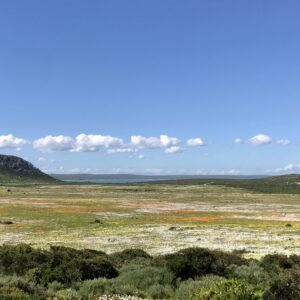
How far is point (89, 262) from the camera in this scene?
19656 mm

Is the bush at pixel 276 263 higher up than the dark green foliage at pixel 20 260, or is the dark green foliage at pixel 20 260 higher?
the dark green foliage at pixel 20 260

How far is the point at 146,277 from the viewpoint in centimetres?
1828

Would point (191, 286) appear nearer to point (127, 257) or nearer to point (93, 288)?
point (93, 288)

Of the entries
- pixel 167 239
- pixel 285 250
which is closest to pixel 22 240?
pixel 167 239

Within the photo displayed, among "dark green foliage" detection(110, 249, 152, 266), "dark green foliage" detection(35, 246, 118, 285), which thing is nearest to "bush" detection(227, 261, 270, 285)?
"dark green foliage" detection(110, 249, 152, 266)

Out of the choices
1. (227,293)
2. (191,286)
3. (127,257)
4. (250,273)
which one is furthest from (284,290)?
(127,257)

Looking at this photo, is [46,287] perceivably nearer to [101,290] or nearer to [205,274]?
[101,290]

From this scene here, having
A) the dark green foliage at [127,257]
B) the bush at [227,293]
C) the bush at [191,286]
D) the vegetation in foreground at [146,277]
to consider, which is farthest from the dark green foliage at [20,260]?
the bush at [227,293]

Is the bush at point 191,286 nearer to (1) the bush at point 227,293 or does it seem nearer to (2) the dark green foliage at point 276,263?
(1) the bush at point 227,293

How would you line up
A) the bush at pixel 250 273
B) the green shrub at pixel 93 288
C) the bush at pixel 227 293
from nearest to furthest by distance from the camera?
1. the bush at pixel 227 293
2. the green shrub at pixel 93 288
3. the bush at pixel 250 273

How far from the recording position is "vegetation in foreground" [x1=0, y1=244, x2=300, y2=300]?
14500 millimetres

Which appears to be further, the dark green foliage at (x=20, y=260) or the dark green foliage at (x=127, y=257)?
the dark green foliage at (x=127, y=257)

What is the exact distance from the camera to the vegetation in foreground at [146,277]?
47.6ft

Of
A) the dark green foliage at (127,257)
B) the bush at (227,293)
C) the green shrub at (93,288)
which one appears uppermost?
the bush at (227,293)
